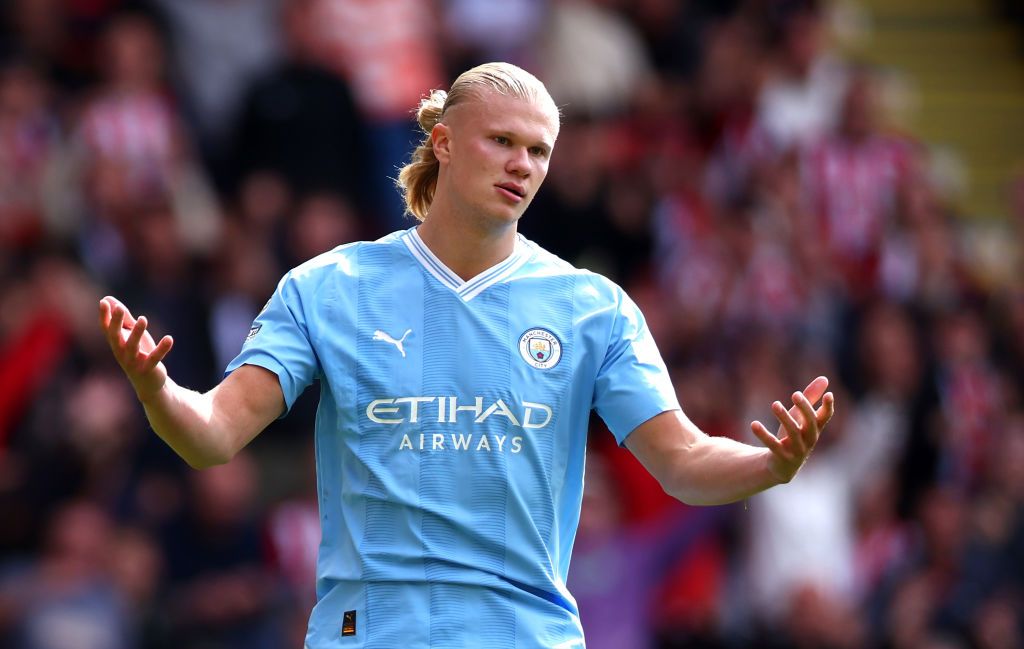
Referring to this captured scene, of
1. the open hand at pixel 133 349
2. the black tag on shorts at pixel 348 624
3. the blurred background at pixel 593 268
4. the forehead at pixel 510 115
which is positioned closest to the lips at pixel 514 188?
the forehead at pixel 510 115

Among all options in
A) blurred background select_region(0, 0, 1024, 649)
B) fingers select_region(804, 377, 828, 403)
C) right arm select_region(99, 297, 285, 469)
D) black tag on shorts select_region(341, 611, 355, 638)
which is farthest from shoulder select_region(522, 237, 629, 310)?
blurred background select_region(0, 0, 1024, 649)

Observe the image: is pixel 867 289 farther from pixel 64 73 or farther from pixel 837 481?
pixel 64 73

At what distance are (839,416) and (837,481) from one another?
419 millimetres

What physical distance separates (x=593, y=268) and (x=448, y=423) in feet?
23.2

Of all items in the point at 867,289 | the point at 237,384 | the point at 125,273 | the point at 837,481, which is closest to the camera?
the point at 237,384

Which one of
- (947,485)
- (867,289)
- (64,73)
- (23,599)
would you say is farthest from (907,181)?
(23,599)

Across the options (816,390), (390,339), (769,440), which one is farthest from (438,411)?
(816,390)

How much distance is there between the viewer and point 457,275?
15.1 ft

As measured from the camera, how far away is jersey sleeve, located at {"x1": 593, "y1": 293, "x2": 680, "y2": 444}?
4.54 metres

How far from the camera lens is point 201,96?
11461 millimetres

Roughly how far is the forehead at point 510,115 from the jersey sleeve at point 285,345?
0.65 meters

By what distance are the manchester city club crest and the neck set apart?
0.24 m

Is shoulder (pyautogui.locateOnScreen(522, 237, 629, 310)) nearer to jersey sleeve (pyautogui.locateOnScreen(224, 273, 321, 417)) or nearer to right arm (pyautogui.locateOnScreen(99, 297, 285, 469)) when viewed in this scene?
jersey sleeve (pyautogui.locateOnScreen(224, 273, 321, 417))

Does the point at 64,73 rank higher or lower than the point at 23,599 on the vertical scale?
higher
